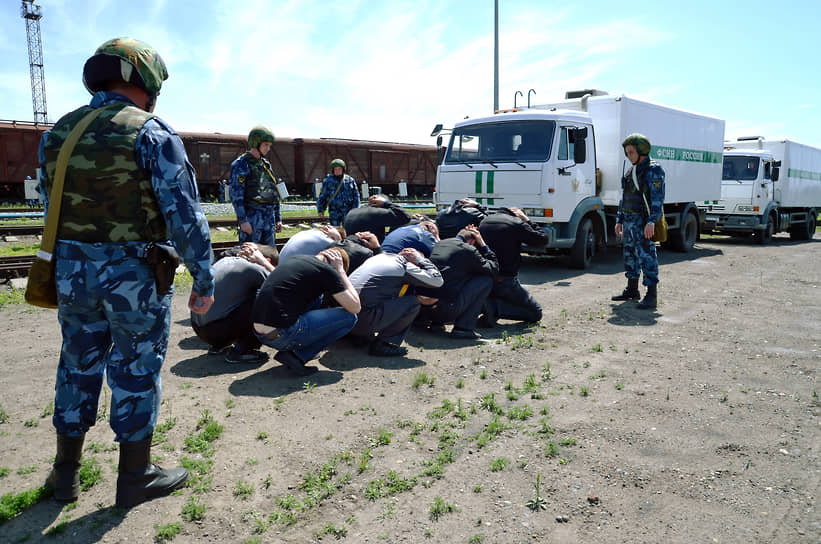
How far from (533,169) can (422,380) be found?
594 centimetres

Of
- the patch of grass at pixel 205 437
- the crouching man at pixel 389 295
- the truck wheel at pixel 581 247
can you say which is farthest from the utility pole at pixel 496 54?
the patch of grass at pixel 205 437

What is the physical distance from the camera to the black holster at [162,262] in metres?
2.79

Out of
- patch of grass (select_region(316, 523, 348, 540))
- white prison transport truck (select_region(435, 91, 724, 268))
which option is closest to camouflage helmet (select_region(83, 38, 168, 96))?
patch of grass (select_region(316, 523, 348, 540))

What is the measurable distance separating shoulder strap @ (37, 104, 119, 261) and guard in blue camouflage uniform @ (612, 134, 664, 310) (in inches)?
259

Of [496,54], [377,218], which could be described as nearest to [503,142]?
[377,218]

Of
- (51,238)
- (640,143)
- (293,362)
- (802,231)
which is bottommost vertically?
(293,362)

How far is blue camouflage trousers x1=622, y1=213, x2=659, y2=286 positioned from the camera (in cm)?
759

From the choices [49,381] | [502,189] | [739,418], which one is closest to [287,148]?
[502,189]

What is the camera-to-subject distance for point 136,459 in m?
2.93

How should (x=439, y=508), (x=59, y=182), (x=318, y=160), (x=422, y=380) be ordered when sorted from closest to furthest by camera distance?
(x=59, y=182), (x=439, y=508), (x=422, y=380), (x=318, y=160)

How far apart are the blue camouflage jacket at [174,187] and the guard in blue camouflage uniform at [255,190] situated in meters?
4.03

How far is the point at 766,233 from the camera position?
56.5ft

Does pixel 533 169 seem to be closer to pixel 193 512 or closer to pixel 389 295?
pixel 389 295

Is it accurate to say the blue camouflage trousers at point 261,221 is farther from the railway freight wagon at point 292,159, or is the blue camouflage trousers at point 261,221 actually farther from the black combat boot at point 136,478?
the railway freight wagon at point 292,159
